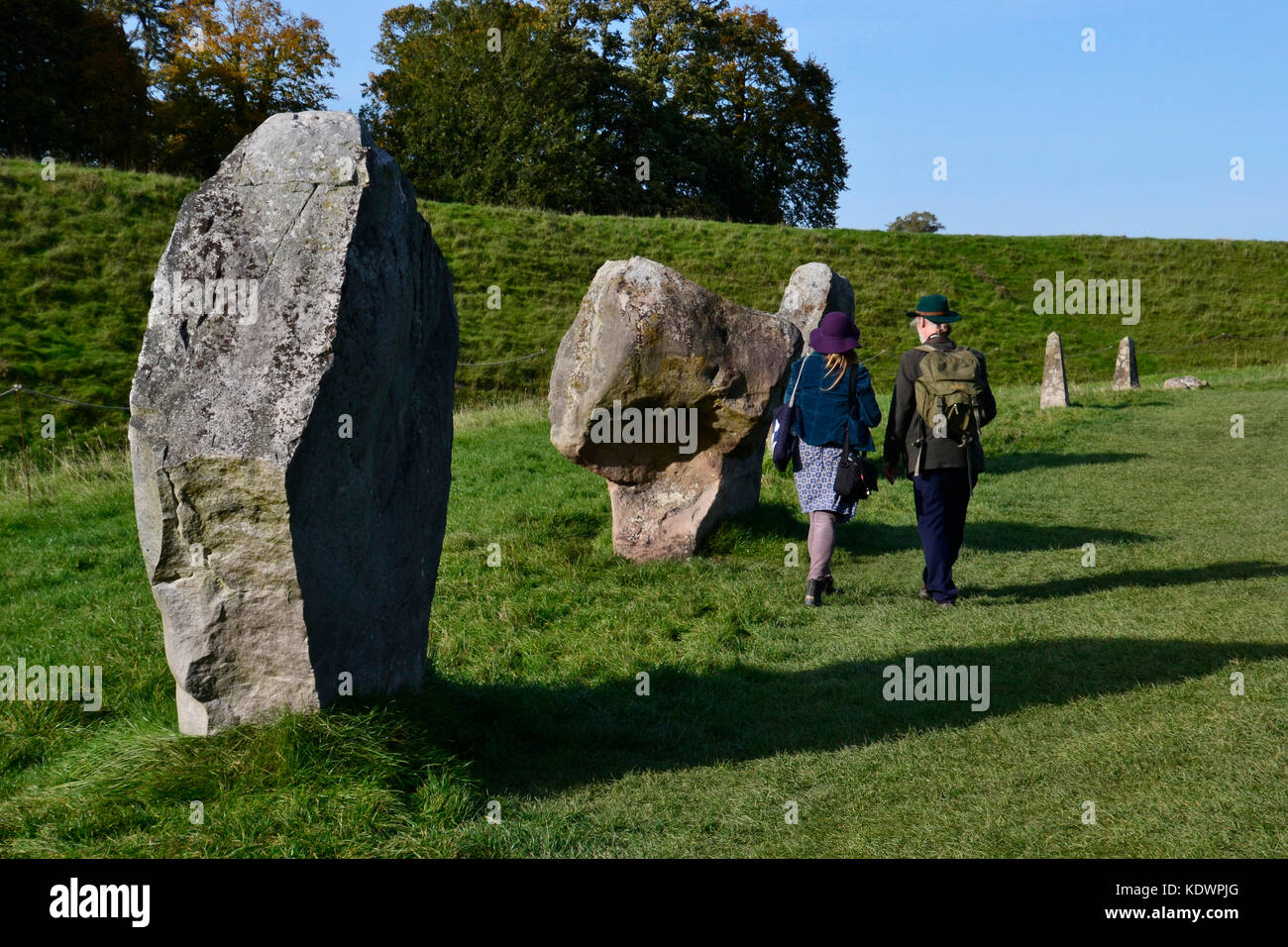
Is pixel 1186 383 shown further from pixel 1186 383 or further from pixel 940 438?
pixel 940 438

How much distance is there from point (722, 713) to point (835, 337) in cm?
369

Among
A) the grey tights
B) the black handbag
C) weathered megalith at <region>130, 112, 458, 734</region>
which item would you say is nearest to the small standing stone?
the black handbag

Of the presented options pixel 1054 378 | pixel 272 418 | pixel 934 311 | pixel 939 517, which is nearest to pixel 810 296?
pixel 934 311

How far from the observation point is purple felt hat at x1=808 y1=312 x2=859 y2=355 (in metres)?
8.54

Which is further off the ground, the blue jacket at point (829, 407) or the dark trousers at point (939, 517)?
the blue jacket at point (829, 407)

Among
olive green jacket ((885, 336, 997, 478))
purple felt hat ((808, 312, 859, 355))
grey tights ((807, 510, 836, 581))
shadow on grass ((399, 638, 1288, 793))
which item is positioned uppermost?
purple felt hat ((808, 312, 859, 355))

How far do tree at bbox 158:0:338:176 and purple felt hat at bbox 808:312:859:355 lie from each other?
1358 inches

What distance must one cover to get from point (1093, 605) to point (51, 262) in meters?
25.2

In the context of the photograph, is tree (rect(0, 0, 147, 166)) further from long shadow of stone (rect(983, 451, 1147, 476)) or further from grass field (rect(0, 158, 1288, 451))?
long shadow of stone (rect(983, 451, 1147, 476))

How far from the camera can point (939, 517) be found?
8.36m

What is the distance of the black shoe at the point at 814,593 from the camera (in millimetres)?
8484

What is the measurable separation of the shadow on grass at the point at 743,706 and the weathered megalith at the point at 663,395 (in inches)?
134

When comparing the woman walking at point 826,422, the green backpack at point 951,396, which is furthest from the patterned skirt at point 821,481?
the green backpack at point 951,396

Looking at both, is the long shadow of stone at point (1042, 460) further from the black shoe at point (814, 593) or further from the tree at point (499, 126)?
the tree at point (499, 126)
